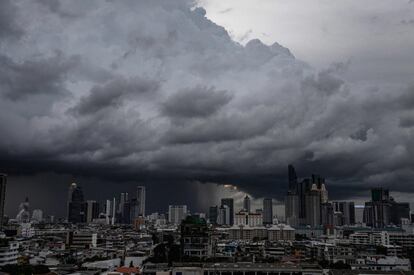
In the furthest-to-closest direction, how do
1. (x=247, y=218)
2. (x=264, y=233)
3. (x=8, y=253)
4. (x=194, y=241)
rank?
1. (x=247, y=218)
2. (x=264, y=233)
3. (x=194, y=241)
4. (x=8, y=253)

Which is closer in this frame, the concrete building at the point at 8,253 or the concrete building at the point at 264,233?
the concrete building at the point at 8,253

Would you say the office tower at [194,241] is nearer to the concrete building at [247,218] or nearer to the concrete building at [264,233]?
the concrete building at [264,233]

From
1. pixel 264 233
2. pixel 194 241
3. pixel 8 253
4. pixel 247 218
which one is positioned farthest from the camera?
pixel 247 218

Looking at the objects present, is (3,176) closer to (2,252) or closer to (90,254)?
(90,254)

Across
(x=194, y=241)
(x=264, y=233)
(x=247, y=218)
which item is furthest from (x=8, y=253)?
(x=247, y=218)

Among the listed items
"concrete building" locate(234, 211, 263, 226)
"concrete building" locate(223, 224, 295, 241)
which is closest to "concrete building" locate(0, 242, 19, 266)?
"concrete building" locate(223, 224, 295, 241)

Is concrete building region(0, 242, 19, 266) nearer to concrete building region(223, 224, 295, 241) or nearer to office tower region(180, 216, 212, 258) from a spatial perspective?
office tower region(180, 216, 212, 258)

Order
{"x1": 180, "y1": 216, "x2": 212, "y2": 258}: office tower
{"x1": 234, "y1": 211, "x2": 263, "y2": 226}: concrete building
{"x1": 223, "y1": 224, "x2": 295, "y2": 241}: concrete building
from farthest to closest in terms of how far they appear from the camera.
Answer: {"x1": 234, "y1": 211, "x2": 263, "y2": 226}: concrete building < {"x1": 223, "y1": 224, "x2": 295, "y2": 241}: concrete building < {"x1": 180, "y1": 216, "x2": 212, "y2": 258}: office tower

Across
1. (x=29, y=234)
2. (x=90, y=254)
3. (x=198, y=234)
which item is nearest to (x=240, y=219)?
(x=29, y=234)

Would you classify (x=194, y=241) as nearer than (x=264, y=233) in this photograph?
Yes

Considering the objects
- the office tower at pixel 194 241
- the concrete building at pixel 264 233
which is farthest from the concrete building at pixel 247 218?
the office tower at pixel 194 241

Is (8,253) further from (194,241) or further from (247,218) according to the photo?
(247,218)
